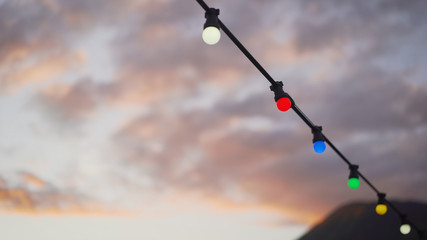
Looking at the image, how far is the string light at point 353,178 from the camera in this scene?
711 centimetres

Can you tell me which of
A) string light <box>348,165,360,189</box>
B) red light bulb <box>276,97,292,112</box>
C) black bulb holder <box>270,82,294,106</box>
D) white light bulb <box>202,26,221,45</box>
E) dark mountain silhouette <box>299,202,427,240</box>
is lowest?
red light bulb <box>276,97,292,112</box>

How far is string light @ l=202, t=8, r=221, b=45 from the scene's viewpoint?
3617mm

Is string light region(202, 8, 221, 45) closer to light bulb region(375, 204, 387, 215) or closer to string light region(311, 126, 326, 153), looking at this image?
string light region(311, 126, 326, 153)

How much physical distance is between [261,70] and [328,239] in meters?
213

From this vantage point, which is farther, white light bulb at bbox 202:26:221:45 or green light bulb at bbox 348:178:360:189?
green light bulb at bbox 348:178:360:189

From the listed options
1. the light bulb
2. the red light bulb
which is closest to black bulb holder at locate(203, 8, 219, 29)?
the red light bulb

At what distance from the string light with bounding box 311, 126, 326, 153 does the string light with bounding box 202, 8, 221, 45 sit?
104 inches

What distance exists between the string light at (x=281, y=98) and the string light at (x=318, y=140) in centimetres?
122

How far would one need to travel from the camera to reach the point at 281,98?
4465mm

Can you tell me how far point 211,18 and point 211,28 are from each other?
0.12m

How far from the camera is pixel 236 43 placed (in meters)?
3.84

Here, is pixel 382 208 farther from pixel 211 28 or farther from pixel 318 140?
pixel 211 28

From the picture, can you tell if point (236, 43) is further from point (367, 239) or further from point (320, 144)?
point (367, 239)

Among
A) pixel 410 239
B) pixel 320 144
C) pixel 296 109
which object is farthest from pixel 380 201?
pixel 410 239
